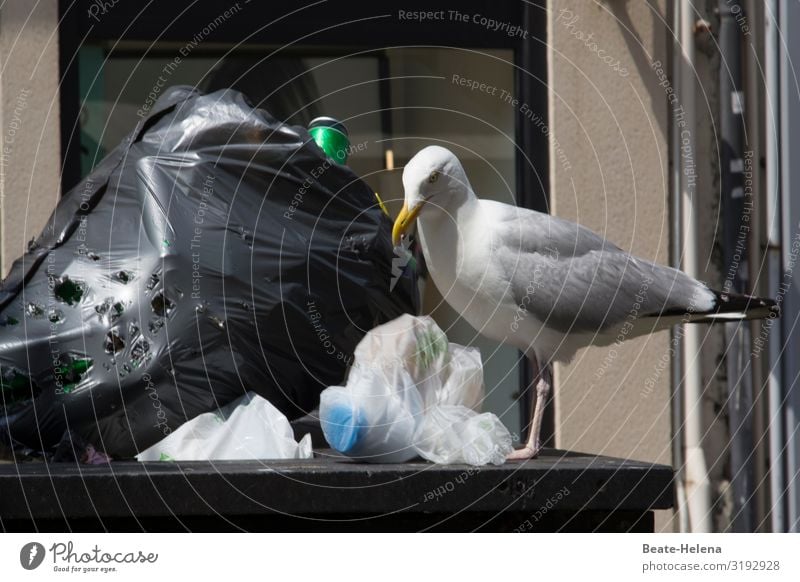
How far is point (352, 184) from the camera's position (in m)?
2.77

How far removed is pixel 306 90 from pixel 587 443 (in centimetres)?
172

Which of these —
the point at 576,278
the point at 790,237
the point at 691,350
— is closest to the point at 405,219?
the point at 576,278

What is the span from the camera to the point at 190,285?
2496 mm

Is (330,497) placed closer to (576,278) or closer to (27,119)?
(576,278)

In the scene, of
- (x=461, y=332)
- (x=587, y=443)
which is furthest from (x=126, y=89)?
(x=587, y=443)
